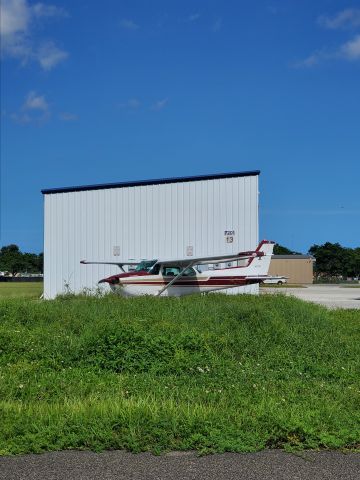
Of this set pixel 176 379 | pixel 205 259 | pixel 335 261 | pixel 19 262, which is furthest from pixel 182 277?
pixel 19 262

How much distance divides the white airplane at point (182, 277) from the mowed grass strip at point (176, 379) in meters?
8.88

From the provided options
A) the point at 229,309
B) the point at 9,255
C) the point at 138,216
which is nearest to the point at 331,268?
the point at 9,255

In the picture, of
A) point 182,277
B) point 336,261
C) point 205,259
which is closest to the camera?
point 205,259

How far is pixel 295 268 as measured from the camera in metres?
87.6

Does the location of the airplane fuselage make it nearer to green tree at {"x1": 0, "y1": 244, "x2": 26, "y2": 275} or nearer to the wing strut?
the wing strut

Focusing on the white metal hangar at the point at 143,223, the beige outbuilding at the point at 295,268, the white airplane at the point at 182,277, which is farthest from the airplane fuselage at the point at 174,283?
the beige outbuilding at the point at 295,268

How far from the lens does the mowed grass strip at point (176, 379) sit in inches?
179

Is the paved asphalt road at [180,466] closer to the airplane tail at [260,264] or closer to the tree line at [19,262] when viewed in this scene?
the airplane tail at [260,264]

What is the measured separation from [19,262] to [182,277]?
133627 mm

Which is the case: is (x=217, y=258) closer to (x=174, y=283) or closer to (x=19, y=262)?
(x=174, y=283)

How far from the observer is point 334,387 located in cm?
652

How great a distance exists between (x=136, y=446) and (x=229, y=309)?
23.9 ft

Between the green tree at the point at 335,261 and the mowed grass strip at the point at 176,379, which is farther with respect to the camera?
the green tree at the point at 335,261

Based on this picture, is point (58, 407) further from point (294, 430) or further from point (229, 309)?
point (229, 309)
